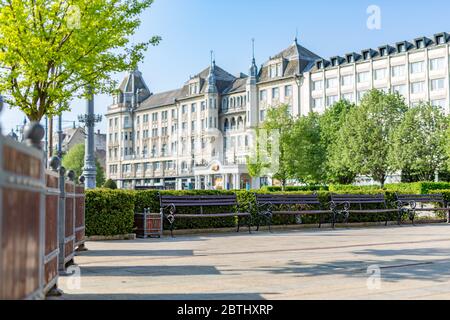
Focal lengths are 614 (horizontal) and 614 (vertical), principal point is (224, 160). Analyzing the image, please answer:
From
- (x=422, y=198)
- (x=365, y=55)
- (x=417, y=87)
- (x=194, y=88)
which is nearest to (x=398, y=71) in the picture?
(x=417, y=87)

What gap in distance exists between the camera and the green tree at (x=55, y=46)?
12.6 m

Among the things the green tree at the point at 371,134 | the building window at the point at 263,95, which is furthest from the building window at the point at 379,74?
the building window at the point at 263,95

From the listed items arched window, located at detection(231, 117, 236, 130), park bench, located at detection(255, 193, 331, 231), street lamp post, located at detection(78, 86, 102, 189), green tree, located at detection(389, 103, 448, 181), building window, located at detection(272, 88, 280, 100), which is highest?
building window, located at detection(272, 88, 280, 100)

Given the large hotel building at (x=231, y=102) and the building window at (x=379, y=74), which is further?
the building window at (x=379, y=74)

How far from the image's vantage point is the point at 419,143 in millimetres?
56906

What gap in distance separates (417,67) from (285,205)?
6005cm

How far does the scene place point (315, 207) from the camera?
66.1ft

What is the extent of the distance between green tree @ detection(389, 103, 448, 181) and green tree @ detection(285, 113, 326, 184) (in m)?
8.48

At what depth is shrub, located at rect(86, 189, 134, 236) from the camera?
14953mm

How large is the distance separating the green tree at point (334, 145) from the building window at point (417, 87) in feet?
33.2


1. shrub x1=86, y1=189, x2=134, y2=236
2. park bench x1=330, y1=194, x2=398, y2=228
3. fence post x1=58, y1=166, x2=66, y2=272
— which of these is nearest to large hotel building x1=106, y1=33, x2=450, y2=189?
park bench x1=330, y1=194, x2=398, y2=228

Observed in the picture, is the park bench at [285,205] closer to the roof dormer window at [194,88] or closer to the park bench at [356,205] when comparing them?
the park bench at [356,205]

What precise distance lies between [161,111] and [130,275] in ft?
346

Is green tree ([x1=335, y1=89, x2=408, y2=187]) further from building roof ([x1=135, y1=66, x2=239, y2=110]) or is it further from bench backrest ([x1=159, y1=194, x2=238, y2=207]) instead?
building roof ([x1=135, y1=66, x2=239, y2=110])
